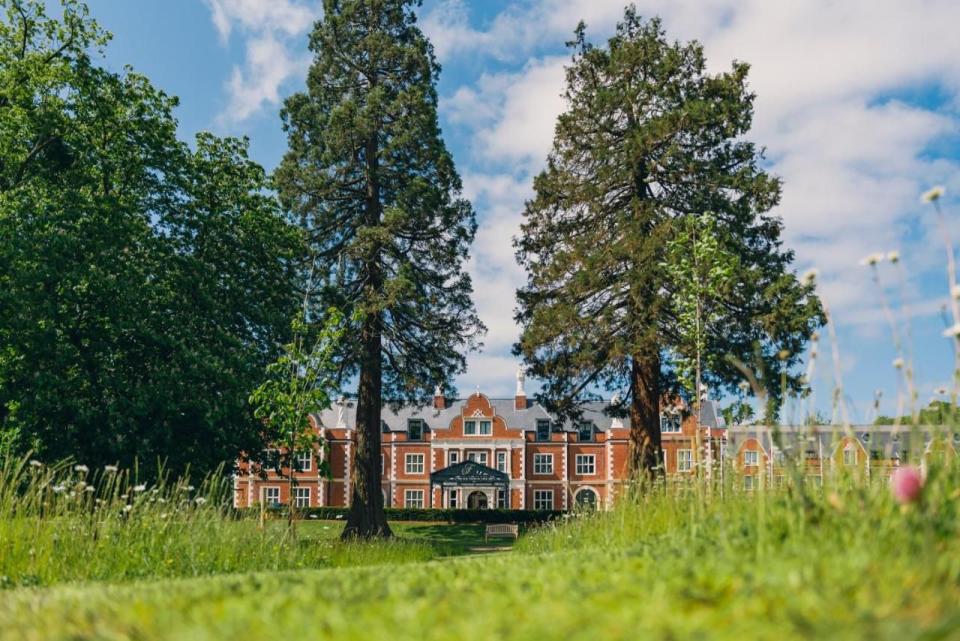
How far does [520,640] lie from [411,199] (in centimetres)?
2082

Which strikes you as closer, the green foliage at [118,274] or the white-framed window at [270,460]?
the green foliage at [118,274]

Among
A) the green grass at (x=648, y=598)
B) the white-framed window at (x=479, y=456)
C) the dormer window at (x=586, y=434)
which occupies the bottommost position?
the white-framed window at (x=479, y=456)

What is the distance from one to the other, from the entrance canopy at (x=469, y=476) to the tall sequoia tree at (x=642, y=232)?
2485cm

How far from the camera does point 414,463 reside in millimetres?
53281

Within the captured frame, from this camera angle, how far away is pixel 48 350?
56.2 feet

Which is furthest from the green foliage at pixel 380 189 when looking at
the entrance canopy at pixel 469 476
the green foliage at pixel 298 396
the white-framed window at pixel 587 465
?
the white-framed window at pixel 587 465

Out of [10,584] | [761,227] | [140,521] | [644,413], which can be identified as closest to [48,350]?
[140,521]

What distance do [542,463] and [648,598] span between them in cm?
5097

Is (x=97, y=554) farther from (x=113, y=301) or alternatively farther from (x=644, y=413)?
(x=644, y=413)

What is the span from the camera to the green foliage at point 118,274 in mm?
17141

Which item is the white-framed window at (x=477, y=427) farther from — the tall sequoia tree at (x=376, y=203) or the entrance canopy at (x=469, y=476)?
the tall sequoia tree at (x=376, y=203)

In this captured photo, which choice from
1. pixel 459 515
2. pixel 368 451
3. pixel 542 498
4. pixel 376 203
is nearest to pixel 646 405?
pixel 368 451

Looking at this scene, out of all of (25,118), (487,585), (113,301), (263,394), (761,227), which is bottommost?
(487,585)

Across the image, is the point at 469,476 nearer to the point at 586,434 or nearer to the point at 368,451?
the point at 586,434
